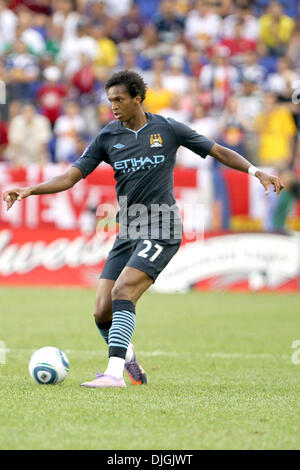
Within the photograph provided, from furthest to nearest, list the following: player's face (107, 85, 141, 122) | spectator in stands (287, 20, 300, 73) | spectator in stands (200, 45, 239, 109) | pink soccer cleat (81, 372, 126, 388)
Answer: spectator in stands (287, 20, 300, 73) → spectator in stands (200, 45, 239, 109) → player's face (107, 85, 141, 122) → pink soccer cleat (81, 372, 126, 388)

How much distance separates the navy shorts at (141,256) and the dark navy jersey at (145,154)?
33cm

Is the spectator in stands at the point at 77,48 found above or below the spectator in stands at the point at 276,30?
below

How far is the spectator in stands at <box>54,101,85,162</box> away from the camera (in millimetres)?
18812

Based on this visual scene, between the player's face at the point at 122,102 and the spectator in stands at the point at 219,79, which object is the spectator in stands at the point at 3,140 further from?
the player's face at the point at 122,102

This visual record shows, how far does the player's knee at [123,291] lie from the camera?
22.1 feet

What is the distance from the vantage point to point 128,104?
6973 millimetres

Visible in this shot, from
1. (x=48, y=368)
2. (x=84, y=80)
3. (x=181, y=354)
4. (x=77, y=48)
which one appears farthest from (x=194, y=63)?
(x=48, y=368)

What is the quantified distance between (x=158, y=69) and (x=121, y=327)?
1359cm

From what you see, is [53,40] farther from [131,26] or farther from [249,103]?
[249,103]

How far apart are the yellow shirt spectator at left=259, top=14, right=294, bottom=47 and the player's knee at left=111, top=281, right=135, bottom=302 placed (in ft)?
55.9

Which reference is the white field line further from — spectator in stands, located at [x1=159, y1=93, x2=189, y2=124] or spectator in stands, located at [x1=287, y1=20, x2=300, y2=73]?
spectator in stands, located at [x1=287, y1=20, x2=300, y2=73]

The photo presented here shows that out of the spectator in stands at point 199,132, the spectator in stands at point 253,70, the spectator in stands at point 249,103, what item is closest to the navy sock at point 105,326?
the spectator in stands at point 199,132

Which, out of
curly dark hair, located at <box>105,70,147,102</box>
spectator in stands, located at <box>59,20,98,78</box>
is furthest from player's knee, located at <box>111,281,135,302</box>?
spectator in stands, located at <box>59,20,98,78</box>
